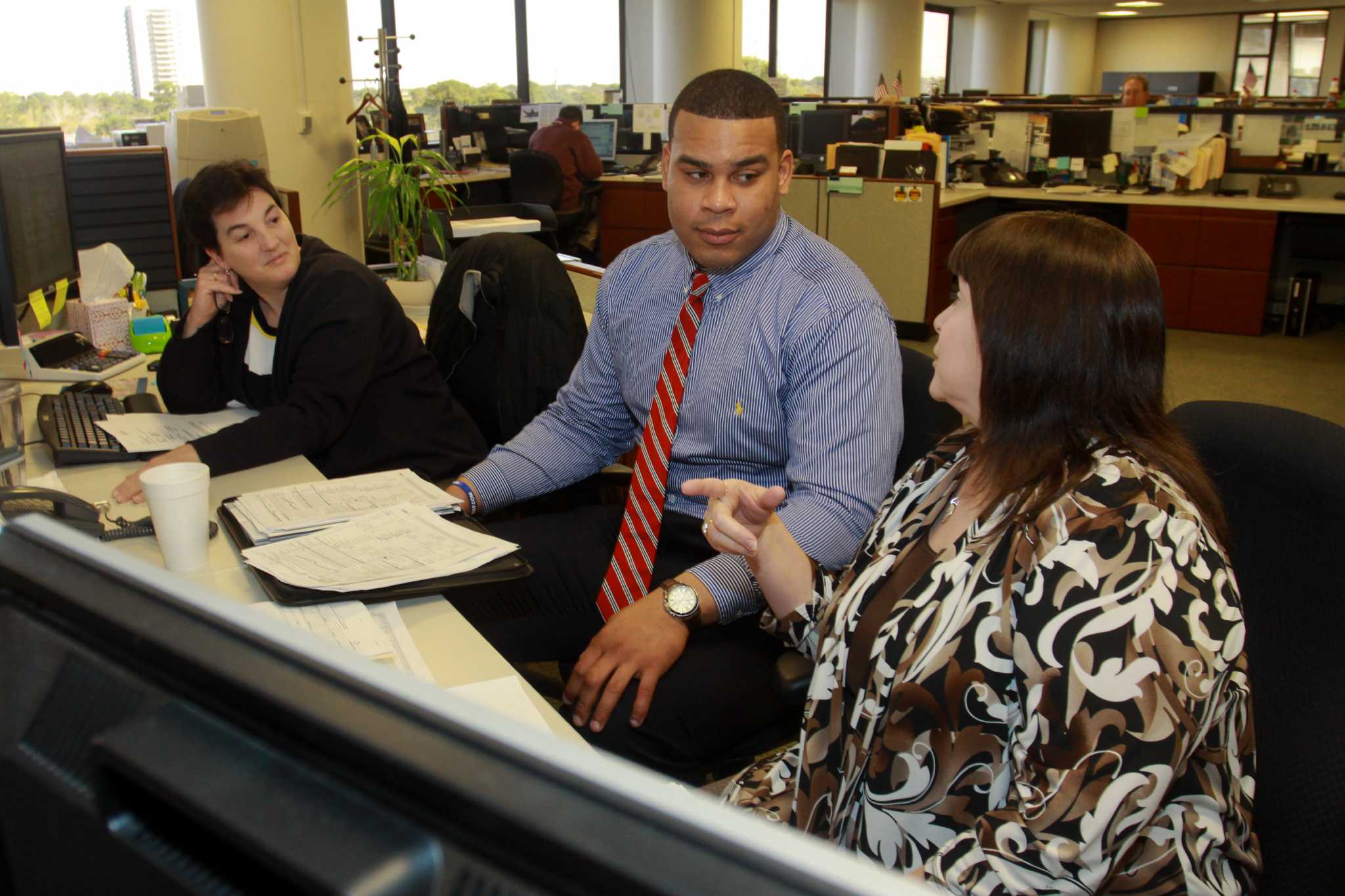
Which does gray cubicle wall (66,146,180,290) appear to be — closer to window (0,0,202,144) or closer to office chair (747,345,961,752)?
office chair (747,345,961,752)

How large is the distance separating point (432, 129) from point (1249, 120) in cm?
553

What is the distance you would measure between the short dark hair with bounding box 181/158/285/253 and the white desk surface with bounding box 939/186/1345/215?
4.20m

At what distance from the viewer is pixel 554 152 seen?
701 cm

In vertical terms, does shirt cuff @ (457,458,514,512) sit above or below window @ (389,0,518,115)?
below

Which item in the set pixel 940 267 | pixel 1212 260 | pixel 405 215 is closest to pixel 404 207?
pixel 405 215

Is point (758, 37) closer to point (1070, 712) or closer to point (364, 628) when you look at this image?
point (364, 628)

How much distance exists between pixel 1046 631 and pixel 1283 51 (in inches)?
689

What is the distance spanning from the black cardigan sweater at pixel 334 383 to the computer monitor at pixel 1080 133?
5367 mm

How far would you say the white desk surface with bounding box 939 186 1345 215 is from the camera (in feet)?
18.3

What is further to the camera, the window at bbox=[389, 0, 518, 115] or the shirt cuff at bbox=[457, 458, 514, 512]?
the window at bbox=[389, 0, 518, 115]

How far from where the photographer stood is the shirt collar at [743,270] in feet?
5.90

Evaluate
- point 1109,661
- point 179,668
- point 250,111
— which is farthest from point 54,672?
point 250,111

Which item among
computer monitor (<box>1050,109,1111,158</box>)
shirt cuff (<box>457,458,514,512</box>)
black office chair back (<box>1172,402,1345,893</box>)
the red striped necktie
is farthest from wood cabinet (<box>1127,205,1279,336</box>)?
black office chair back (<box>1172,402,1345,893</box>)

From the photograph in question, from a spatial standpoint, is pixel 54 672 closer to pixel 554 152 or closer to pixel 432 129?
pixel 554 152
